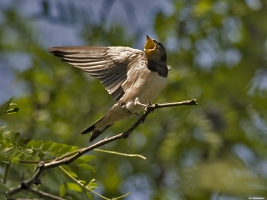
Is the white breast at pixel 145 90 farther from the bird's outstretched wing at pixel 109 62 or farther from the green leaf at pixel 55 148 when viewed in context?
the green leaf at pixel 55 148

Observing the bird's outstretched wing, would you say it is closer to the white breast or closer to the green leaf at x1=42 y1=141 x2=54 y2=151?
the white breast

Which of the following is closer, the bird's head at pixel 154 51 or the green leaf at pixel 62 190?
the green leaf at pixel 62 190

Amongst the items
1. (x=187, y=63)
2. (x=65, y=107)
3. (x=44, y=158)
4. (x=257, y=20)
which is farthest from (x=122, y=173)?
(x=257, y=20)

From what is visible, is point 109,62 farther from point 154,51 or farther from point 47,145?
point 47,145

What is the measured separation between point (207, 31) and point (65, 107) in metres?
1.44

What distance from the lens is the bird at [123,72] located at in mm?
2988

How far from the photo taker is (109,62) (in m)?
3.22

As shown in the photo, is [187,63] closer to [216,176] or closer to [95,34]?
[95,34]

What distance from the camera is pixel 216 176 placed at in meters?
0.63

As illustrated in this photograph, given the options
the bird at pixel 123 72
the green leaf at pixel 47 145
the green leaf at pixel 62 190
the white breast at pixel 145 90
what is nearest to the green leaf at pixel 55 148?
the green leaf at pixel 47 145

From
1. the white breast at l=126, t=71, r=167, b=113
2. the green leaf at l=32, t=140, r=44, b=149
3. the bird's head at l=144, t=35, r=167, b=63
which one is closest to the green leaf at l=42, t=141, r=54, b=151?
the green leaf at l=32, t=140, r=44, b=149

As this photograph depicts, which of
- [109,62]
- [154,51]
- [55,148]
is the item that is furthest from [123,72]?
[55,148]

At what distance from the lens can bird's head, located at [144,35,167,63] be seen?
10.6ft

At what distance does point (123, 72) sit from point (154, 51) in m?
0.23
